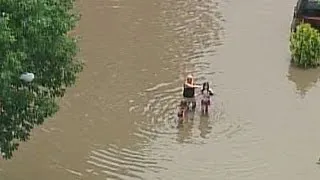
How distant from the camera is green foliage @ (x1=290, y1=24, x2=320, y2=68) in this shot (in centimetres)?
2317

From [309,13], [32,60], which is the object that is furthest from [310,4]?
[32,60]

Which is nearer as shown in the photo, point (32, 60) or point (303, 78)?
point (32, 60)

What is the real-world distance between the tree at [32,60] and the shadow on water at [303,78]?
922 cm

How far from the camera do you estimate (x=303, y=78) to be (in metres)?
22.6

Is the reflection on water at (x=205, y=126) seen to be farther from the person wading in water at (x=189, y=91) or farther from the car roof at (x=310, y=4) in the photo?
the car roof at (x=310, y=4)

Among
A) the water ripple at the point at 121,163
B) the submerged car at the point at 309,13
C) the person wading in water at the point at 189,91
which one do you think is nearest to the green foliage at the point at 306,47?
the submerged car at the point at 309,13

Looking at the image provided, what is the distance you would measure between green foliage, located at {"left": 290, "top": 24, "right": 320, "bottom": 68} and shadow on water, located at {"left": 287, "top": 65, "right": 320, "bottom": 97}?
239mm

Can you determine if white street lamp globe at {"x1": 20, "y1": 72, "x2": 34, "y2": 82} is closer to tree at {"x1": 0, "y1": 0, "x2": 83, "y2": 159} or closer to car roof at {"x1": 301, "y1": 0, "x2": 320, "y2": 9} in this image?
tree at {"x1": 0, "y1": 0, "x2": 83, "y2": 159}

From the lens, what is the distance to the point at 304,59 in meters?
23.3

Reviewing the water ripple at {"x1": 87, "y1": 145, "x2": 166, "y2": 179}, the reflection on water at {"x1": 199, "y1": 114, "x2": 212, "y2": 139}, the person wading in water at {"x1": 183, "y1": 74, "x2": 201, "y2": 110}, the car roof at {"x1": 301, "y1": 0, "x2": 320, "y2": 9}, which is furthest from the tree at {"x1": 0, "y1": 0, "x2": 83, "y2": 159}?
the car roof at {"x1": 301, "y1": 0, "x2": 320, "y2": 9}

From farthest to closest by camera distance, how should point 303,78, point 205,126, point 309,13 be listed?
point 309,13
point 303,78
point 205,126

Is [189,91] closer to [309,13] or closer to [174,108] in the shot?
[174,108]

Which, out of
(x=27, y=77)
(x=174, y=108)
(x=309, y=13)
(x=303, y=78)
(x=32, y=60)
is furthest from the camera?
(x=309, y=13)

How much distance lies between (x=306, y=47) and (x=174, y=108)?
5230 mm
